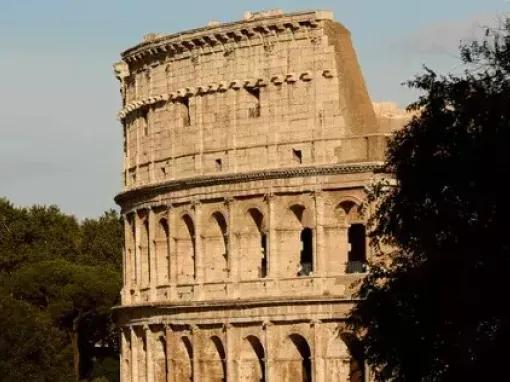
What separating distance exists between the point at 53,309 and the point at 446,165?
5326 centimetres

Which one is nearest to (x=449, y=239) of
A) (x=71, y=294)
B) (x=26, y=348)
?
(x=26, y=348)

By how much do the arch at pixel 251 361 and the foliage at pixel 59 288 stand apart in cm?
1093

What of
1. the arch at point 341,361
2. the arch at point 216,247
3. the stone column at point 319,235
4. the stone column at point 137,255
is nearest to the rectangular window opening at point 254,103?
the arch at point 216,247

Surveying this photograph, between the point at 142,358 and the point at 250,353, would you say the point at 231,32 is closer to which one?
the point at 250,353

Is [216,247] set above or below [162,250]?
below

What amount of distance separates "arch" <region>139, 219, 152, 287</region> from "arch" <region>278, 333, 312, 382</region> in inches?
295

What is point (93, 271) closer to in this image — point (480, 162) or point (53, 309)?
point (53, 309)

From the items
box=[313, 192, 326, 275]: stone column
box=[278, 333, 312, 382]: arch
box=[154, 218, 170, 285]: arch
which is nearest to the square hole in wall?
box=[313, 192, 326, 275]: stone column

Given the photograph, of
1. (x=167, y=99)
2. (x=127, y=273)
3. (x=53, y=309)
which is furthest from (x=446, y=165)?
(x=53, y=309)

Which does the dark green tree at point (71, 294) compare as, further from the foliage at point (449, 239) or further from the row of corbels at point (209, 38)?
the foliage at point (449, 239)

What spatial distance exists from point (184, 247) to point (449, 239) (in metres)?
28.3

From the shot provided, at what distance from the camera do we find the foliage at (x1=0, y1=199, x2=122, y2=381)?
70.8 metres

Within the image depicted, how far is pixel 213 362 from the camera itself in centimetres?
6069

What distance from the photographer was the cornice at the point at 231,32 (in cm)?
5825
